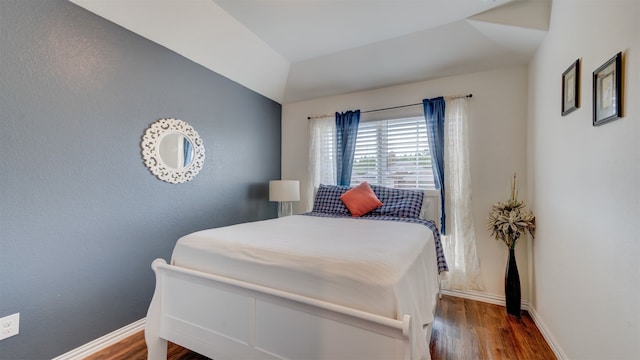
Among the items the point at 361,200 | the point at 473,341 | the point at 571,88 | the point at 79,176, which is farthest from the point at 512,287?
the point at 79,176

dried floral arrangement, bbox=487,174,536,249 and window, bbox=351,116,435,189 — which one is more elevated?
window, bbox=351,116,435,189

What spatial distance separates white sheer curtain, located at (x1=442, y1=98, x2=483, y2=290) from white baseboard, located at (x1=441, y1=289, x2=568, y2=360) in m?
0.06

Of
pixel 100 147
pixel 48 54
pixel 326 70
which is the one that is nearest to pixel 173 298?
pixel 100 147

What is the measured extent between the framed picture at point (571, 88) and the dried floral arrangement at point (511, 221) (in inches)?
36.8

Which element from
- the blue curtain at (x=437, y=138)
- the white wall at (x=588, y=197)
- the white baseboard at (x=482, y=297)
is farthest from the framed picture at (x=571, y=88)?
the white baseboard at (x=482, y=297)

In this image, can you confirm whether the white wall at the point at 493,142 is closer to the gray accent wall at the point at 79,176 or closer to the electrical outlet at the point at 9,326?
the gray accent wall at the point at 79,176

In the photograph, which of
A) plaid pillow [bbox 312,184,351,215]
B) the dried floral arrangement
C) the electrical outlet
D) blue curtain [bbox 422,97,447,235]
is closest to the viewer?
the electrical outlet

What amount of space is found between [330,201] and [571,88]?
2.18 metres

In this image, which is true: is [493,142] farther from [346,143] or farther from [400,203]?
[346,143]

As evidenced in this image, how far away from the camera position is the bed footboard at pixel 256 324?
1034mm

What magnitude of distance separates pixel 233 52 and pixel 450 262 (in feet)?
10.5

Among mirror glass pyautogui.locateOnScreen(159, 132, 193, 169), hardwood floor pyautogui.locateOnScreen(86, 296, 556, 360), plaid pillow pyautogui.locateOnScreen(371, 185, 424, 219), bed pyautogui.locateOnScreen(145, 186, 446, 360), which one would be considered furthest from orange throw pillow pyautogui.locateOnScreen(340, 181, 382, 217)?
mirror glass pyautogui.locateOnScreen(159, 132, 193, 169)

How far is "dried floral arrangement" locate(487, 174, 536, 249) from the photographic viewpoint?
227cm

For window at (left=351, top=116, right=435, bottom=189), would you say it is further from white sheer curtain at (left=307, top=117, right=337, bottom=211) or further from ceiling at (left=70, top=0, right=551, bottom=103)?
ceiling at (left=70, top=0, right=551, bottom=103)
